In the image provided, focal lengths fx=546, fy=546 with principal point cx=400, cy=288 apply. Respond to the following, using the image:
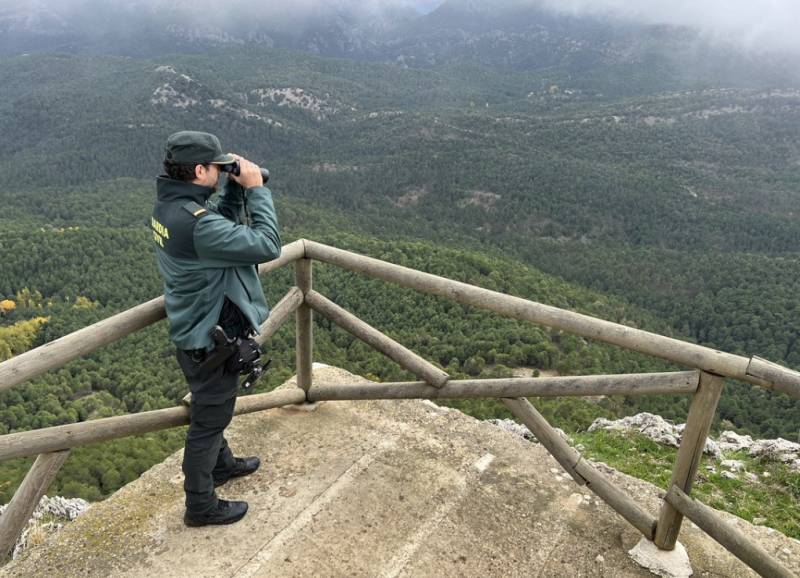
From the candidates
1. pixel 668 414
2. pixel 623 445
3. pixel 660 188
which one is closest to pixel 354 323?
pixel 623 445

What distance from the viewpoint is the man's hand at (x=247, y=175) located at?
2.81m

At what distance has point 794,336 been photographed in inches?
1654

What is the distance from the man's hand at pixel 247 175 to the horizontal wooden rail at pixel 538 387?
5.52 feet

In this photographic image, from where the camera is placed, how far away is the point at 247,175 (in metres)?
2.84

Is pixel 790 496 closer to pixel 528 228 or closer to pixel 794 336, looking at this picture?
pixel 794 336

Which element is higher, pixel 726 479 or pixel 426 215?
pixel 726 479

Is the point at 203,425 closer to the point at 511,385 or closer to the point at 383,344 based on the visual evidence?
the point at 383,344

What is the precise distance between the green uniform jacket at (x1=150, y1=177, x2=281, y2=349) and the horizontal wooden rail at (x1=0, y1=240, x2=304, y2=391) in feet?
0.89

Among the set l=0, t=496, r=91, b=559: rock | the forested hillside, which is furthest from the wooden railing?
the forested hillside

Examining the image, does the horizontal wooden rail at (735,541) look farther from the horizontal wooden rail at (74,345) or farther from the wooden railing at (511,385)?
the horizontal wooden rail at (74,345)

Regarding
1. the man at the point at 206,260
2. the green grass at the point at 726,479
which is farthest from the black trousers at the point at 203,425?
the green grass at the point at 726,479

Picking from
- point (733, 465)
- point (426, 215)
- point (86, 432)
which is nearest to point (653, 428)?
point (733, 465)

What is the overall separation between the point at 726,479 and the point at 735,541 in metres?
3.03

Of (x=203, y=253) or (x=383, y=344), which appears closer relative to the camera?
(x=203, y=253)
